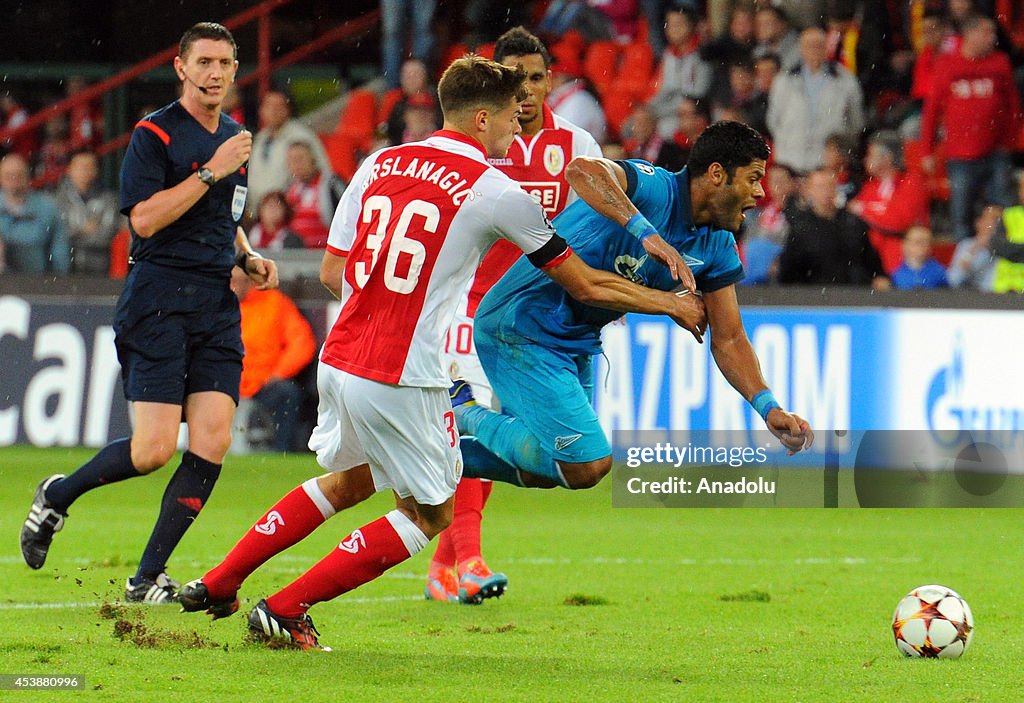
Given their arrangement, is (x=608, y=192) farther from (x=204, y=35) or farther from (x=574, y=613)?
(x=204, y=35)

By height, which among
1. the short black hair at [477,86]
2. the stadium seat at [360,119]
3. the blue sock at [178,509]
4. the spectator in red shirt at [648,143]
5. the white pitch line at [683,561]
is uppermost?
the stadium seat at [360,119]

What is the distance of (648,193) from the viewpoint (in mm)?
5926

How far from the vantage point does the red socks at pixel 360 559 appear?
5.23 m

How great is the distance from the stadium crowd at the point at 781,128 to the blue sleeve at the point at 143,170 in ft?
24.8

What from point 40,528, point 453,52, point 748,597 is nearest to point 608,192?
point 748,597

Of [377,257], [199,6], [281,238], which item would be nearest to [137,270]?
[377,257]

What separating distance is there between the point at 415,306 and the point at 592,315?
120 centimetres

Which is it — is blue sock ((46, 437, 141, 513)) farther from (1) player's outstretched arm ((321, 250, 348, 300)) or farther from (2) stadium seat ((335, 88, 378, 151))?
(2) stadium seat ((335, 88, 378, 151))

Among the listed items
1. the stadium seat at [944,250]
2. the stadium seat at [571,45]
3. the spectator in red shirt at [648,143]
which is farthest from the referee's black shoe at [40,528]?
the stadium seat at [571,45]

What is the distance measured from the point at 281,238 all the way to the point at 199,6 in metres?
6.00

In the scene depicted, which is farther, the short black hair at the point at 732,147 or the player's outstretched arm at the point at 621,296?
the short black hair at the point at 732,147

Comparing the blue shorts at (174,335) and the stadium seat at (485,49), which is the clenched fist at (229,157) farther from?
the stadium seat at (485,49)

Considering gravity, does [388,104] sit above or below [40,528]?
above

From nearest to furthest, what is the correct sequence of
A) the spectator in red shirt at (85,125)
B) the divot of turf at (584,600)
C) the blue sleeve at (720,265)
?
the blue sleeve at (720,265), the divot of turf at (584,600), the spectator in red shirt at (85,125)
